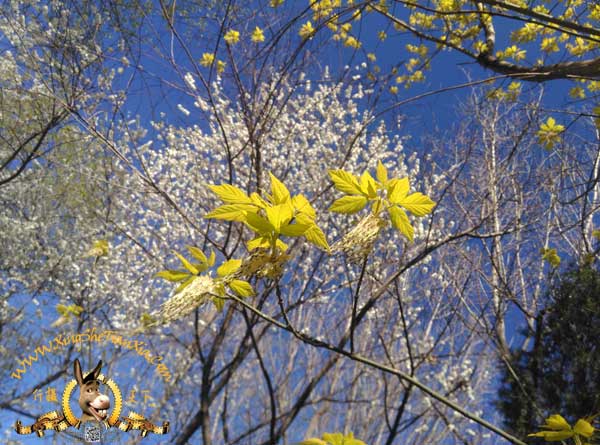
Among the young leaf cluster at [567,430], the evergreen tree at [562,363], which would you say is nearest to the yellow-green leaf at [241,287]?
the young leaf cluster at [567,430]

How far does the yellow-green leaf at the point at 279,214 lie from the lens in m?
0.57

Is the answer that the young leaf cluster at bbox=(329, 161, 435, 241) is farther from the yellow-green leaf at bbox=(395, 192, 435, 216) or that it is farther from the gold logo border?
the gold logo border

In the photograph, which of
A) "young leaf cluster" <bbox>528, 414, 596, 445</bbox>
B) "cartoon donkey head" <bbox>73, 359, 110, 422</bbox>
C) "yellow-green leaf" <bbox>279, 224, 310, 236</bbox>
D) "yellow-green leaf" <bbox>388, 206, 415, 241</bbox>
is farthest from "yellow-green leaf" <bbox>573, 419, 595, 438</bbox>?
"cartoon donkey head" <bbox>73, 359, 110, 422</bbox>

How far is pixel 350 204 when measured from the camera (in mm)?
662

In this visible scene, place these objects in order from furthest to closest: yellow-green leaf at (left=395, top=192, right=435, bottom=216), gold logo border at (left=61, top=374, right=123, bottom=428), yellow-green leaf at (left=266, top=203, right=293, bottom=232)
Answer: gold logo border at (left=61, top=374, right=123, bottom=428)
yellow-green leaf at (left=395, top=192, right=435, bottom=216)
yellow-green leaf at (left=266, top=203, right=293, bottom=232)

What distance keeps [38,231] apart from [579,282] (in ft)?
18.5

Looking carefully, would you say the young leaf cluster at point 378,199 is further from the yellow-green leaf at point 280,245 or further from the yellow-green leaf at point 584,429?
the yellow-green leaf at point 584,429

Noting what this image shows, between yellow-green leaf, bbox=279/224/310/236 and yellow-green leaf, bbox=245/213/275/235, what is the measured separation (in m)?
0.01

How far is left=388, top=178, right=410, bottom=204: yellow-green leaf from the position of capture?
0.66 meters

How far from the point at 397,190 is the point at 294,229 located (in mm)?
175

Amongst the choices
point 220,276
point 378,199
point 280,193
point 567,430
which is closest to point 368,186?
point 378,199

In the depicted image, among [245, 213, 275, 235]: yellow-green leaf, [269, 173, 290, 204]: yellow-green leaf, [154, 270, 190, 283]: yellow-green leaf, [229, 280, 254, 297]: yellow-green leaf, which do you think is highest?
[269, 173, 290, 204]: yellow-green leaf

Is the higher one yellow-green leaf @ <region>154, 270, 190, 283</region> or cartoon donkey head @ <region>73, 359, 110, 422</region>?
yellow-green leaf @ <region>154, 270, 190, 283</region>

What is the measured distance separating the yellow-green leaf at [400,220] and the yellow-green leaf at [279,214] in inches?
6.3
